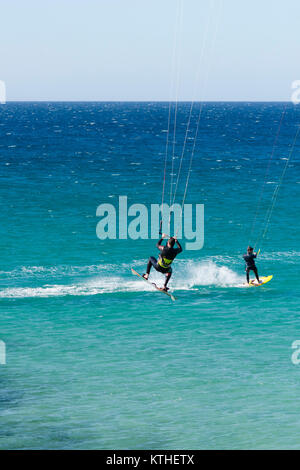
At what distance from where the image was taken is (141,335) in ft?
99.3

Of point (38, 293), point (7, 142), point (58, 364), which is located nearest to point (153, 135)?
point (7, 142)

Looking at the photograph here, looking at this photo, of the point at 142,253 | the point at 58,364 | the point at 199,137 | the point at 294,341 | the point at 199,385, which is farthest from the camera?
the point at 199,137

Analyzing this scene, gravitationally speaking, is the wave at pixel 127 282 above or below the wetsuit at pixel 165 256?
above

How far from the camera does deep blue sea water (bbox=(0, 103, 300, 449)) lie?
73.0 feet

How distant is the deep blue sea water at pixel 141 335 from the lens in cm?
2227

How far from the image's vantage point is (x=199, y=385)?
2519cm

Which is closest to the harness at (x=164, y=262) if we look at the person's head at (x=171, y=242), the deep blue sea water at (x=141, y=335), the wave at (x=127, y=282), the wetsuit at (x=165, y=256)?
the wetsuit at (x=165, y=256)

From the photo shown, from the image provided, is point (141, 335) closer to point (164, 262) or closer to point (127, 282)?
point (164, 262)

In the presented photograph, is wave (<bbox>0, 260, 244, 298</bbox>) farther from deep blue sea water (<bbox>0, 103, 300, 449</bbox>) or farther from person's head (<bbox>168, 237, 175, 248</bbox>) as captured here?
person's head (<bbox>168, 237, 175, 248</bbox>)

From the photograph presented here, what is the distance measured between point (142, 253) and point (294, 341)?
17.4 meters

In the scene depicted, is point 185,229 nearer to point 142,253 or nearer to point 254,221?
point 254,221

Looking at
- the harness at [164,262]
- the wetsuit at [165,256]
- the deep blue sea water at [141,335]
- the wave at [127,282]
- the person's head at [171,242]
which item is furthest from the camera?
the wave at [127,282]

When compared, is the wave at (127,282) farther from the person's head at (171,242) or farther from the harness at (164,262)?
the person's head at (171,242)
